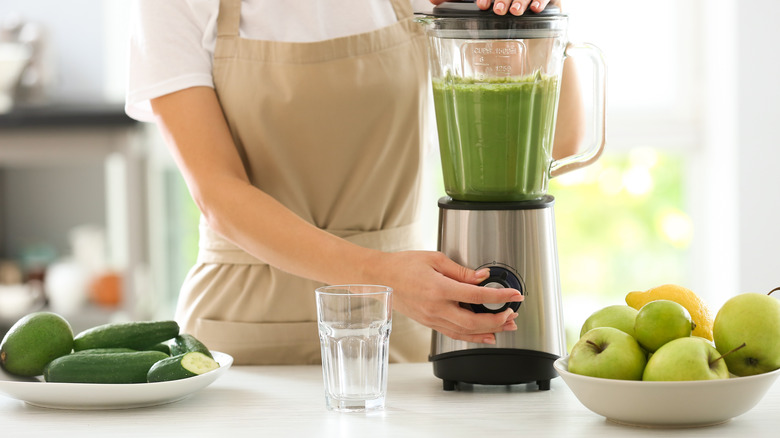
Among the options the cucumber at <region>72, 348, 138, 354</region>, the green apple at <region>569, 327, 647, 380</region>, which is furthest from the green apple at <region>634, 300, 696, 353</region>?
the cucumber at <region>72, 348, 138, 354</region>

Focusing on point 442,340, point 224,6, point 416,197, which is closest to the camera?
point 442,340

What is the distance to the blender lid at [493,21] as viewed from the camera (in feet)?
3.39

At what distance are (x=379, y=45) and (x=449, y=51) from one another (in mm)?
350

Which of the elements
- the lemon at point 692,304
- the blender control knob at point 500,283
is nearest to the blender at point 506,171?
the blender control knob at point 500,283

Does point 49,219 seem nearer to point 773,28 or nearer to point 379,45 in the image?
point 379,45

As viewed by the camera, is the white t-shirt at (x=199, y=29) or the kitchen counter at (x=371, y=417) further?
the white t-shirt at (x=199, y=29)

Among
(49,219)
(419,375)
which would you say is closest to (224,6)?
(419,375)

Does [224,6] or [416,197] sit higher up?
[224,6]

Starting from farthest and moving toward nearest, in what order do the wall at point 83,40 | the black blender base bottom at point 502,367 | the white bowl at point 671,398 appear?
the wall at point 83,40
the black blender base bottom at point 502,367
the white bowl at point 671,398

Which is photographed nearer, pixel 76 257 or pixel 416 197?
pixel 416 197

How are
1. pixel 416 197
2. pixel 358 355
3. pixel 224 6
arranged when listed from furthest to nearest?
1. pixel 416 197
2. pixel 224 6
3. pixel 358 355

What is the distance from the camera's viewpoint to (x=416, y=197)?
1.50m

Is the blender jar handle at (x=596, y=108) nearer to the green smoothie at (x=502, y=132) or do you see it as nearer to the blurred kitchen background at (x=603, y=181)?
the green smoothie at (x=502, y=132)

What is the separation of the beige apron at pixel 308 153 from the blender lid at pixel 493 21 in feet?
1.17
